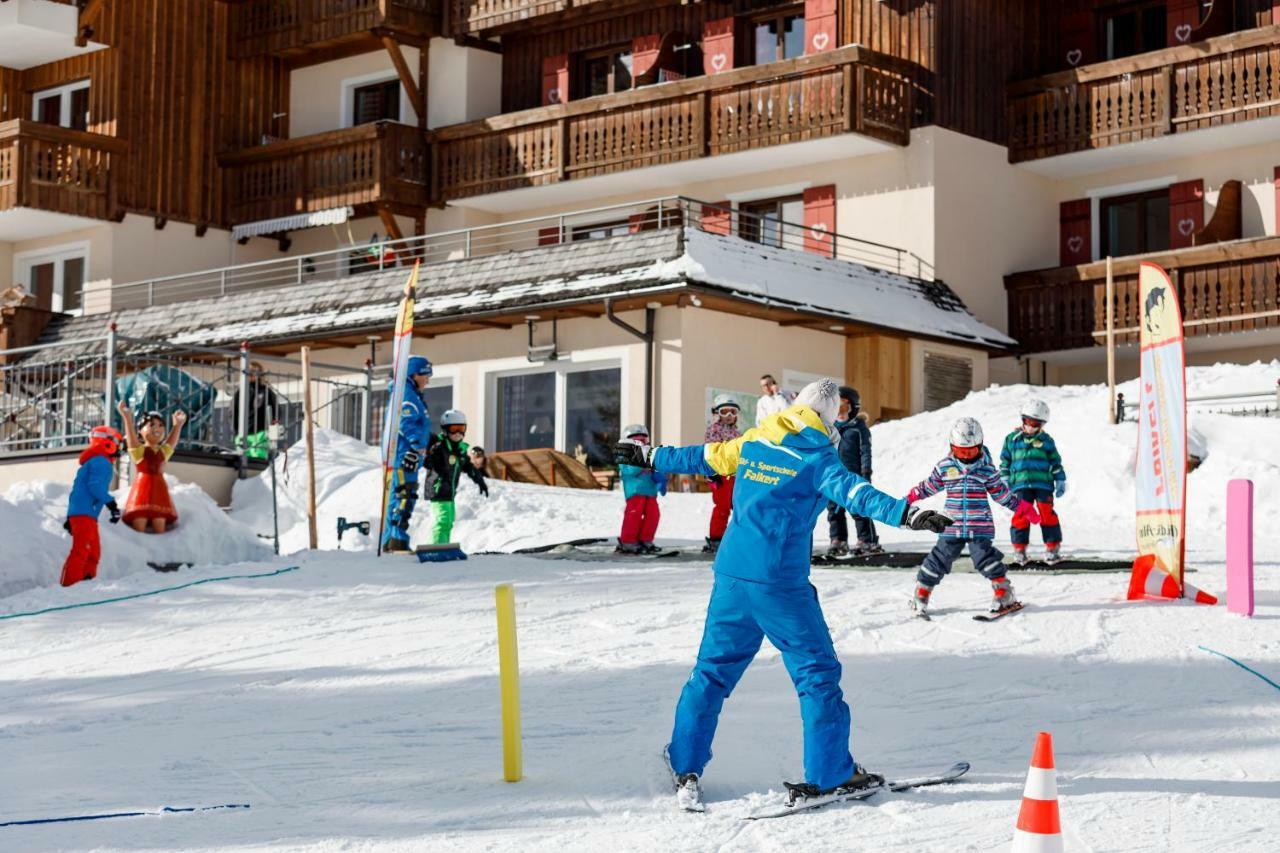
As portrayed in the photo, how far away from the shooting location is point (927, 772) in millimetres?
7531

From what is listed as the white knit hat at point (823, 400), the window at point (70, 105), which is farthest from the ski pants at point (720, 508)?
the window at point (70, 105)

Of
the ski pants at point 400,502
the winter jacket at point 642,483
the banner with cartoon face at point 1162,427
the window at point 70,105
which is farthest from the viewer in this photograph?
the window at point 70,105

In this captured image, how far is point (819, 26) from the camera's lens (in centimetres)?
2628

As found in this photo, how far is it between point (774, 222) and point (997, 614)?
16.6 m

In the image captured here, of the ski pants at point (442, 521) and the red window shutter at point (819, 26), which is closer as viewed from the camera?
the ski pants at point (442, 521)

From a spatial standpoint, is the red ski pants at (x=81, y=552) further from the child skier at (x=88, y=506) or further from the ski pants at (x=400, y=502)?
the ski pants at (x=400, y=502)

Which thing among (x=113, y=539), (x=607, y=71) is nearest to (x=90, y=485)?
(x=113, y=539)

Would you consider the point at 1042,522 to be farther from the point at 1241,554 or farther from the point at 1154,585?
the point at 1241,554

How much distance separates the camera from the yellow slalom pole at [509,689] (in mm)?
7367

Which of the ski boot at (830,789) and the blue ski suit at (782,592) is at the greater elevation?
the blue ski suit at (782,592)

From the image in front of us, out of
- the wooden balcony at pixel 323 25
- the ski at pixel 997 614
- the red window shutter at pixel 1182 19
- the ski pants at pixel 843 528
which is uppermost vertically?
the wooden balcony at pixel 323 25

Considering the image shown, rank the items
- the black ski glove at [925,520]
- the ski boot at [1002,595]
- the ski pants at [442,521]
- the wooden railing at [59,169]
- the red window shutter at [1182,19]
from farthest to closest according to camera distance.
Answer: the wooden railing at [59,169], the red window shutter at [1182,19], the ski pants at [442,521], the ski boot at [1002,595], the black ski glove at [925,520]

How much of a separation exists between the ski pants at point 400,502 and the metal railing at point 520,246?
9.76 metres

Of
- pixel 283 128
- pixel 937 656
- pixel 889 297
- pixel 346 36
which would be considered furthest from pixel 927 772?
pixel 283 128
